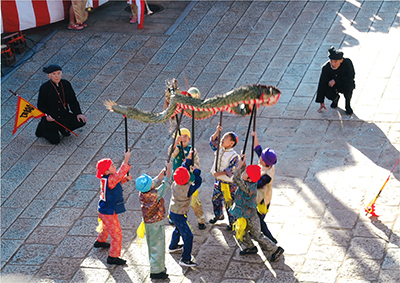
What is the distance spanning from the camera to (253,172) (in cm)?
602

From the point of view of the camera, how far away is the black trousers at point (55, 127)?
9.42 m

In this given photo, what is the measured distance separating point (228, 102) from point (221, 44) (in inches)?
252

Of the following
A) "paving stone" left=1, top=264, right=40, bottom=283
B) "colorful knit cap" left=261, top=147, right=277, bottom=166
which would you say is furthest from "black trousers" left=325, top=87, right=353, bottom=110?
"paving stone" left=1, top=264, right=40, bottom=283

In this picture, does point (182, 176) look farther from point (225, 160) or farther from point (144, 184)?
point (225, 160)

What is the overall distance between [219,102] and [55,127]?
15.4 ft

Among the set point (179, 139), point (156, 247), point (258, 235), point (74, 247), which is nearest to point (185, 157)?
point (179, 139)

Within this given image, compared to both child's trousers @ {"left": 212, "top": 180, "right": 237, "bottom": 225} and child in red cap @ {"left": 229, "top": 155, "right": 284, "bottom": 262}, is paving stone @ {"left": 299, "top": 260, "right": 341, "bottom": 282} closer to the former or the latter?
child in red cap @ {"left": 229, "top": 155, "right": 284, "bottom": 262}

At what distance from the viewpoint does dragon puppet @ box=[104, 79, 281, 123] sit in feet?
17.6

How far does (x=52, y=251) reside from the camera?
23.0 feet

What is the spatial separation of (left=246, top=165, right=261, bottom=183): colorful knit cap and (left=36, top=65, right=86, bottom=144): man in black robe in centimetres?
431

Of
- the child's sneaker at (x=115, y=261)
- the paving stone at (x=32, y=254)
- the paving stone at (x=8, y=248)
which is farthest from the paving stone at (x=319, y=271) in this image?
the paving stone at (x=8, y=248)

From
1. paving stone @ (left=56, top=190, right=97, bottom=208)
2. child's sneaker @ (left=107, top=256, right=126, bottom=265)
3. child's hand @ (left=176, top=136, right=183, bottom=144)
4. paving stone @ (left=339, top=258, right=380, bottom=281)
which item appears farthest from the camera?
paving stone @ (left=56, top=190, right=97, bottom=208)

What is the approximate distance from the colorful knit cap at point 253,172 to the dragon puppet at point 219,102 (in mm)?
644

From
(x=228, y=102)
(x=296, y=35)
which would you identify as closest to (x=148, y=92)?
(x=296, y=35)
